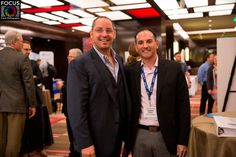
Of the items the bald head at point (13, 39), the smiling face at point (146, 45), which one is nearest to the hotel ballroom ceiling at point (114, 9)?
the bald head at point (13, 39)

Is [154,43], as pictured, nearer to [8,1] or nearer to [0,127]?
[0,127]

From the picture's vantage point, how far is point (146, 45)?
6.46 feet

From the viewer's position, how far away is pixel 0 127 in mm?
3299

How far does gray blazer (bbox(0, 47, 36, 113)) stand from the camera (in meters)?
3.16

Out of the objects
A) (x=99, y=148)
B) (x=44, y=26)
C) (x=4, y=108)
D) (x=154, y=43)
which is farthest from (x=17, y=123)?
(x=44, y=26)

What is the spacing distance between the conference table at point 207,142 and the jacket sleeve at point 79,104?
0.72 meters

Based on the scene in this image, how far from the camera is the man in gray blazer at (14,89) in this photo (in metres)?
3.16

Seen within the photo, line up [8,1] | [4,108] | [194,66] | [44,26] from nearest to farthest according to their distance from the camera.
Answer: [4,108], [8,1], [44,26], [194,66]

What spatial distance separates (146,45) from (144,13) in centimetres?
689

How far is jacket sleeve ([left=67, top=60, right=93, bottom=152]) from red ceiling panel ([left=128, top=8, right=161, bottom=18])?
260 inches

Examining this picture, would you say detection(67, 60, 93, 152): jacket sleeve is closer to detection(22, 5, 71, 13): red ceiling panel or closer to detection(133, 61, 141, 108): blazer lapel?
detection(133, 61, 141, 108): blazer lapel

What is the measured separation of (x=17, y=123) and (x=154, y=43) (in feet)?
6.42

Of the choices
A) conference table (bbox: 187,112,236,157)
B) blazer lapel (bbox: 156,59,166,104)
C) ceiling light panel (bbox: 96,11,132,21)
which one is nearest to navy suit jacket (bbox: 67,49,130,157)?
blazer lapel (bbox: 156,59,166,104)

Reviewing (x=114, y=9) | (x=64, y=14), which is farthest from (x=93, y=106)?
(x=64, y=14)
